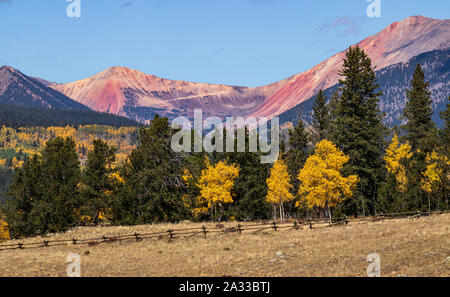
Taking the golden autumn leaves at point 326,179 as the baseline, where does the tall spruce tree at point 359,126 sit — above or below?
above

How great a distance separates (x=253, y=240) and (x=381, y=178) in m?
37.6

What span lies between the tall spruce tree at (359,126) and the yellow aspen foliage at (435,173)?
6614 millimetres

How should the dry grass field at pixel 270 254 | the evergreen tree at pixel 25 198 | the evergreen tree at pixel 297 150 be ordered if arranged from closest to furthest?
1. the dry grass field at pixel 270 254
2. the evergreen tree at pixel 25 198
3. the evergreen tree at pixel 297 150

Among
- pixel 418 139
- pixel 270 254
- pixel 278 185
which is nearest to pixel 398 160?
pixel 418 139

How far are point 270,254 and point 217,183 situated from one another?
3244 cm

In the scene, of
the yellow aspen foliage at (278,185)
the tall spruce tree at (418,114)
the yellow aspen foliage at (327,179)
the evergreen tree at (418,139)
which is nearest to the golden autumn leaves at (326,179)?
the yellow aspen foliage at (327,179)

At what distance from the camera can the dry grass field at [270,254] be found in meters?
29.1

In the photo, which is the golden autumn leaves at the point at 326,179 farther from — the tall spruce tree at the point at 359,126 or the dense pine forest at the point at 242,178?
the tall spruce tree at the point at 359,126

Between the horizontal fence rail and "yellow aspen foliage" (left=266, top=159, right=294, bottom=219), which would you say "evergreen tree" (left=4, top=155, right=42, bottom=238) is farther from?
"yellow aspen foliage" (left=266, top=159, right=294, bottom=219)

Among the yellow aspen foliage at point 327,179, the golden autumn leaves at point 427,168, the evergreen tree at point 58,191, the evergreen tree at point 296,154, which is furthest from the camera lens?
the evergreen tree at point 296,154

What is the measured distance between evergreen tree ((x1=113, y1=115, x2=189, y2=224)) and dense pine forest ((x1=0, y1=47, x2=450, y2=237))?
Answer: 14cm

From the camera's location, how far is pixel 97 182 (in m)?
67.8

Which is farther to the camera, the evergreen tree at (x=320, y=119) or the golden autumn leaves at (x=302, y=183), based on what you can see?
the evergreen tree at (x=320, y=119)
